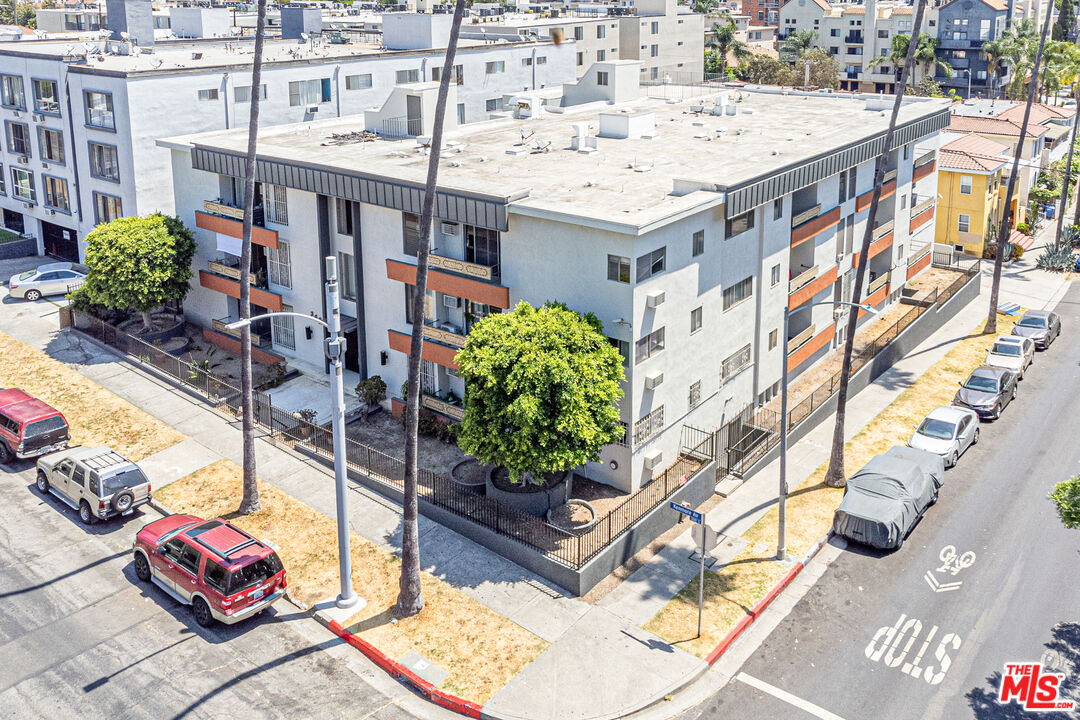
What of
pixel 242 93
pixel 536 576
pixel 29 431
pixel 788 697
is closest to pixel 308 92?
pixel 242 93

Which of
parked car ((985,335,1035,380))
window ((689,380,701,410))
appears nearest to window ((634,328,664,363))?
window ((689,380,701,410))

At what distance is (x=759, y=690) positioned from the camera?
25828 mm

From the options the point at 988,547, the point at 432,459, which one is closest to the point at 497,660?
the point at 432,459

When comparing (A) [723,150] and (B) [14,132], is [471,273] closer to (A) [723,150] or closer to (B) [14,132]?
(A) [723,150]

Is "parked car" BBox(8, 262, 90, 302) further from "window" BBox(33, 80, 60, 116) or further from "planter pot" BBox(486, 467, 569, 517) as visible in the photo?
"planter pot" BBox(486, 467, 569, 517)

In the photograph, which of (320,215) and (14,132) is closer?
(320,215)

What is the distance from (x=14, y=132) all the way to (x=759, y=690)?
186ft

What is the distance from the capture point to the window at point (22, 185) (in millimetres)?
60906

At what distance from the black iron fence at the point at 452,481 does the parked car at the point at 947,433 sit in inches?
348

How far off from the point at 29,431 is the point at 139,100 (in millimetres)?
21142

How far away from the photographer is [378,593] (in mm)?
29391

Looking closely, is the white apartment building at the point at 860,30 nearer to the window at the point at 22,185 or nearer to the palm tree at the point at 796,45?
the palm tree at the point at 796,45

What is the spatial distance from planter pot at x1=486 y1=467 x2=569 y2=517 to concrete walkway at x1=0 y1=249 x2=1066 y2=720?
2.00m

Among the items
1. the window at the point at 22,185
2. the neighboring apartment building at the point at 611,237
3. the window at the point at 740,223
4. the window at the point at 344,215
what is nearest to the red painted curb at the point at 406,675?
the neighboring apartment building at the point at 611,237
